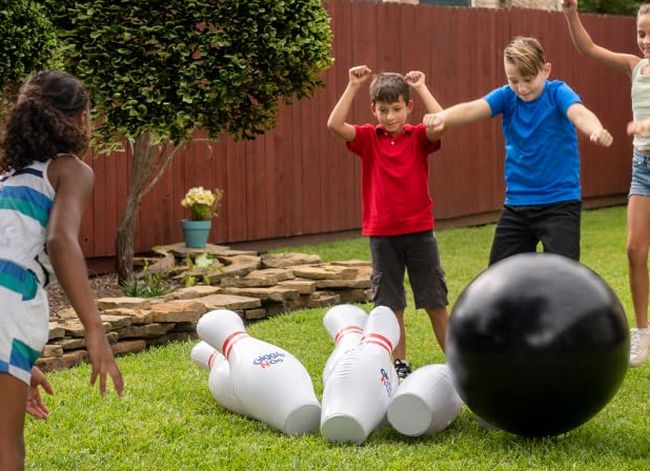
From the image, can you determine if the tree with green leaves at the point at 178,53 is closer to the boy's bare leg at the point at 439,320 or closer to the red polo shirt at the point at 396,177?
the red polo shirt at the point at 396,177

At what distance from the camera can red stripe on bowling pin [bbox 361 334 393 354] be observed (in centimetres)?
552

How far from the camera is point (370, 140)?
6.41 m

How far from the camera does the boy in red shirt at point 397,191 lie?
6.30m

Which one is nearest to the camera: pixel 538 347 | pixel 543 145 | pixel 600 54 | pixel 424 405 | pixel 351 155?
pixel 538 347

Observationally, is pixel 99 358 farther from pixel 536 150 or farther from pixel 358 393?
pixel 536 150

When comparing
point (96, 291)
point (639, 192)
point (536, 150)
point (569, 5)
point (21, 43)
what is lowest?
point (96, 291)

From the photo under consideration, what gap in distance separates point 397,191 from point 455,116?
0.59 metres

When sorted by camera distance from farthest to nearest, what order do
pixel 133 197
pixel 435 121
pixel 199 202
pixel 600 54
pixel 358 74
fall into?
pixel 199 202 → pixel 133 197 → pixel 600 54 → pixel 358 74 → pixel 435 121

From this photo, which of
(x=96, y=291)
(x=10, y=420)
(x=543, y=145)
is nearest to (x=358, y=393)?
(x=10, y=420)

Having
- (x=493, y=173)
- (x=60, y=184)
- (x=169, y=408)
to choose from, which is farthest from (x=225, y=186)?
(x=60, y=184)

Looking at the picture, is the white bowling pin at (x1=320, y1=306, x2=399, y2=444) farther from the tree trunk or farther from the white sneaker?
the tree trunk

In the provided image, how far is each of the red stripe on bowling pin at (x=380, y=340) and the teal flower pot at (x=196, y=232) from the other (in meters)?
5.18

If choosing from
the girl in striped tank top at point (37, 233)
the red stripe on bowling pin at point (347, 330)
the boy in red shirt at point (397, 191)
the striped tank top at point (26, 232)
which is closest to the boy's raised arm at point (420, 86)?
the boy in red shirt at point (397, 191)

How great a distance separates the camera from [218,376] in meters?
5.71
